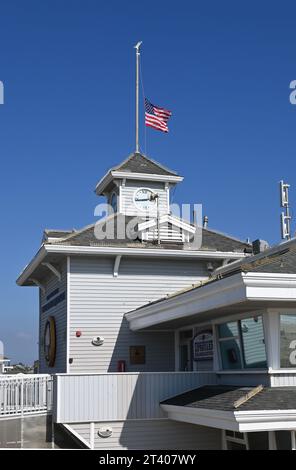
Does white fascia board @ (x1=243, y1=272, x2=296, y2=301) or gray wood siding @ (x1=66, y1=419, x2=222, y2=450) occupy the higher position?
white fascia board @ (x1=243, y1=272, x2=296, y2=301)

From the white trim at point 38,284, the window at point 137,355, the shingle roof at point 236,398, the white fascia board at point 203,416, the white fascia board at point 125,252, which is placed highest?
the white fascia board at point 125,252

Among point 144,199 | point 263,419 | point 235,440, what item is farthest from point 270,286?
point 144,199

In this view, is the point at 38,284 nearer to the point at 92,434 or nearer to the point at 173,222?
the point at 173,222

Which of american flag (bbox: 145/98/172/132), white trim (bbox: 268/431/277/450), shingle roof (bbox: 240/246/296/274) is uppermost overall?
american flag (bbox: 145/98/172/132)

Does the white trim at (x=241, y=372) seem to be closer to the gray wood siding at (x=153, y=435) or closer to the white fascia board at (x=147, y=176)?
the gray wood siding at (x=153, y=435)

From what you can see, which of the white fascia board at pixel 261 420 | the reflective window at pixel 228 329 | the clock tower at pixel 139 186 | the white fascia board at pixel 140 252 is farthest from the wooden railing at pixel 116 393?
the clock tower at pixel 139 186

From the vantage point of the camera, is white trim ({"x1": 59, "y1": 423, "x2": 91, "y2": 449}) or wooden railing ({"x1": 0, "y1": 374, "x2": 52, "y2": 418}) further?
wooden railing ({"x1": 0, "y1": 374, "x2": 52, "y2": 418})

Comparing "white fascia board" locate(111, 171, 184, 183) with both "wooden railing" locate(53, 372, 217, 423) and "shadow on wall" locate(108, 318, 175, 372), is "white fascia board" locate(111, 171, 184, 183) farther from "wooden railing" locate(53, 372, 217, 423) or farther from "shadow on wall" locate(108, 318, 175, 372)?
"wooden railing" locate(53, 372, 217, 423)

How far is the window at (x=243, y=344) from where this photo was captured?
1511 cm

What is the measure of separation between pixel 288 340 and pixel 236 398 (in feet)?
5.69

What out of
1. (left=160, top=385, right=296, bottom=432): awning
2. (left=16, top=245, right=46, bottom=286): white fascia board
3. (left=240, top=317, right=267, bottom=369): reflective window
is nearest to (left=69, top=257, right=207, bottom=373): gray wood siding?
(left=16, top=245, right=46, bottom=286): white fascia board

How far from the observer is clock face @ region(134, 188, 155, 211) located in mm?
25344

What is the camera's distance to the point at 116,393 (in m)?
17.4

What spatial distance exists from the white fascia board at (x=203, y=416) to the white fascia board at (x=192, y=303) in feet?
7.52
